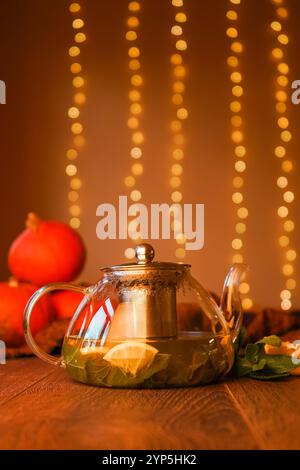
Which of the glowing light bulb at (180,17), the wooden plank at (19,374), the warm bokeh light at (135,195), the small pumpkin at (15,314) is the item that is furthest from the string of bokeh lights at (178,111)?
the wooden plank at (19,374)

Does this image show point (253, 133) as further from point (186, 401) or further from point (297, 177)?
point (186, 401)

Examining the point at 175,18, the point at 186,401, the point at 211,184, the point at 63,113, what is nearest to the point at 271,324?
the point at 186,401

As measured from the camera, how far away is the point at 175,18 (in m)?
1.96

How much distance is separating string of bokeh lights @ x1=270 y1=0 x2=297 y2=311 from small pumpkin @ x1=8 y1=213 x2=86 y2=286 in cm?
97

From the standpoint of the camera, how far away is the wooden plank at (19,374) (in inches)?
24.5

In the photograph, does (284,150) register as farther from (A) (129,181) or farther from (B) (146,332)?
(B) (146,332)

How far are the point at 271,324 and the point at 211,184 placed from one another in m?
0.95

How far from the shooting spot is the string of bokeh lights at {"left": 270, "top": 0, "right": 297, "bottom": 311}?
6.51 feet

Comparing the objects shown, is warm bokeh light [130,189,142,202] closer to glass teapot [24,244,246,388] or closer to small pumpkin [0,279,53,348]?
small pumpkin [0,279,53,348]

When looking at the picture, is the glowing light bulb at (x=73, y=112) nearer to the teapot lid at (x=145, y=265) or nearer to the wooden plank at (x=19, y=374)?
the wooden plank at (x=19, y=374)

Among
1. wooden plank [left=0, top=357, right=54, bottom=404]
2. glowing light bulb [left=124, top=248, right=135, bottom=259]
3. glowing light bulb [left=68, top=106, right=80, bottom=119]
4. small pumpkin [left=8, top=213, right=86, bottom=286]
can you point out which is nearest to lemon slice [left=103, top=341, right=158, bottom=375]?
wooden plank [left=0, top=357, right=54, bottom=404]

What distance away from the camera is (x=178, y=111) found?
1.98 m

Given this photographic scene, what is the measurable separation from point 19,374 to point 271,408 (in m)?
0.35

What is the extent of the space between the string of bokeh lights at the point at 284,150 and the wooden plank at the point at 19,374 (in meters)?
1.24
